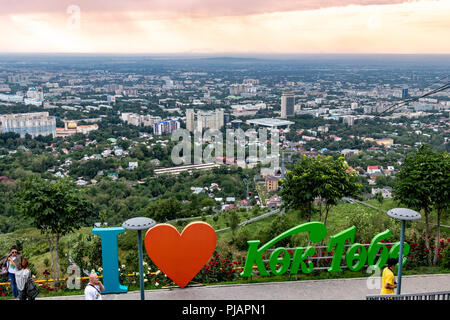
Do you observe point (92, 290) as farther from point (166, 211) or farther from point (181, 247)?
point (166, 211)

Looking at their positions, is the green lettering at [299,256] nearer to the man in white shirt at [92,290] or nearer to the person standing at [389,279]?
the person standing at [389,279]

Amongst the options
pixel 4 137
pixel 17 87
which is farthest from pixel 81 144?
pixel 17 87

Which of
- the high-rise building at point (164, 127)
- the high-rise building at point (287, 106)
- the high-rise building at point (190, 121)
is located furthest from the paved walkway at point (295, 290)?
the high-rise building at point (287, 106)

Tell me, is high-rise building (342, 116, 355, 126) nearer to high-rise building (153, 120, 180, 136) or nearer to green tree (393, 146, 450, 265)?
high-rise building (153, 120, 180, 136)

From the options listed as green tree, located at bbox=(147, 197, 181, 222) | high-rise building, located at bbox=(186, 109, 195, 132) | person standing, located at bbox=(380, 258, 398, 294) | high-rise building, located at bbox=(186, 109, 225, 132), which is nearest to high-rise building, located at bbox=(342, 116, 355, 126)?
high-rise building, located at bbox=(186, 109, 225, 132)

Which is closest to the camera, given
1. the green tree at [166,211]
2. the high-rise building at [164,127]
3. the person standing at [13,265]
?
the person standing at [13,265]

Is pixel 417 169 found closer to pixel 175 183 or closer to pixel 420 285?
pixel 420 285

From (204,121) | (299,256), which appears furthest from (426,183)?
(204,121)
